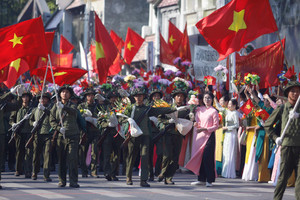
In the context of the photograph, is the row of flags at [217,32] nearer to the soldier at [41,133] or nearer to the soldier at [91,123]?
the soldier at [91,123]

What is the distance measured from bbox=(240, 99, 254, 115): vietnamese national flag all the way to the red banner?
45.0 inches

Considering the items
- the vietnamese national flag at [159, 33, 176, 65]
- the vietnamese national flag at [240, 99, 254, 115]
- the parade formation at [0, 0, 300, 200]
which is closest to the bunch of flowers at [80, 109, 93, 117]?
the parade formation at [0, 0, 300, 200]

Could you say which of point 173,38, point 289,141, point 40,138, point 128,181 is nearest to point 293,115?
point 289,141

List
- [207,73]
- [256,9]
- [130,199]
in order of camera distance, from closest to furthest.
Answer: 1. [130,199]
2. [256,9]
3. [207,73]

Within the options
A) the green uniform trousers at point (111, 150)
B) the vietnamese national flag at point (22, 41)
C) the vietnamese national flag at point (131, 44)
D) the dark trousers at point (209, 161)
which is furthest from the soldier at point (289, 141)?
the vietnamese national flag at point (131, 44)

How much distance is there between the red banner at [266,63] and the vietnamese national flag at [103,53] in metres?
5.47

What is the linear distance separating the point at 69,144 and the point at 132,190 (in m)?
1.57

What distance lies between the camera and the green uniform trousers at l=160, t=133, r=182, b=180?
1555cm

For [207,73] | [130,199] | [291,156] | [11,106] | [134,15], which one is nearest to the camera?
[291,156]

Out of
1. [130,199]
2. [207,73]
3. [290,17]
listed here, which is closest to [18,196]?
[130,199]

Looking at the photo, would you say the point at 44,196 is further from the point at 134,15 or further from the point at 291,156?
the point at 134,15

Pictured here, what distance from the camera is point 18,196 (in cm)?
1277

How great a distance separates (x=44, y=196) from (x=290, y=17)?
1684 centimetres

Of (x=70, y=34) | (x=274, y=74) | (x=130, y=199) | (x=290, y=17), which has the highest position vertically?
(x=70, y=34)
